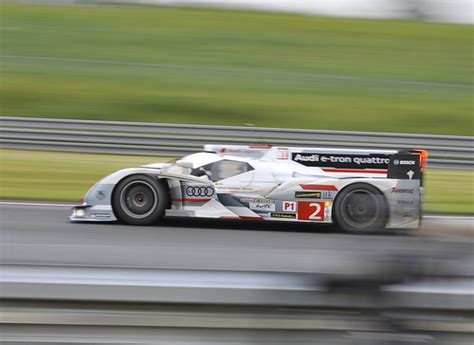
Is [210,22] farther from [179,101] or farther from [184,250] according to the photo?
[184,250]

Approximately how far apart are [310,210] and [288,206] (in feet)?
0.82

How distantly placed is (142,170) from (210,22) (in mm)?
17698

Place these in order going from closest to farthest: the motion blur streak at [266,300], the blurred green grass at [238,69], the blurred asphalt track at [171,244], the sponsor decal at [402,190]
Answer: the motion blur streak at [266,300]
the blurred asphalt track at [171,244]
the sponsor decal at [402,190]
the blurred green grass at [238,69]

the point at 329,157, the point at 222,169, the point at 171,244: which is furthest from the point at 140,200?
the point at 329,157

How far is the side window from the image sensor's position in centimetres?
879

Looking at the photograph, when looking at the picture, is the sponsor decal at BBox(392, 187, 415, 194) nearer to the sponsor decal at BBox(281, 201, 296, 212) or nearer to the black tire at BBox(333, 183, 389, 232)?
the black tire at BBox(333, 183, 389, 232)

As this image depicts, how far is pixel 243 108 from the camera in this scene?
18.4 metres

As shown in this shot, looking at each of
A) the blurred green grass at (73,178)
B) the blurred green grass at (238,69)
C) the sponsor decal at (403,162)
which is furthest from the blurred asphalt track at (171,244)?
the blurred green grass at (238,69)

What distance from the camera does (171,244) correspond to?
7480mm

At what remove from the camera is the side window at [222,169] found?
346 inches

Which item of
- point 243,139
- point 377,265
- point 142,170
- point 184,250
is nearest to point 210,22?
point 243,139

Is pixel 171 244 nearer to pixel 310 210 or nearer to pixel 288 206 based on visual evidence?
pixel 288 206

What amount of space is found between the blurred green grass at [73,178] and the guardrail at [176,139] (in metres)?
0.20

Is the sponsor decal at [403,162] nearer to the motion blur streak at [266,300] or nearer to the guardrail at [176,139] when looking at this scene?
the motion blur streak at [266,300]
